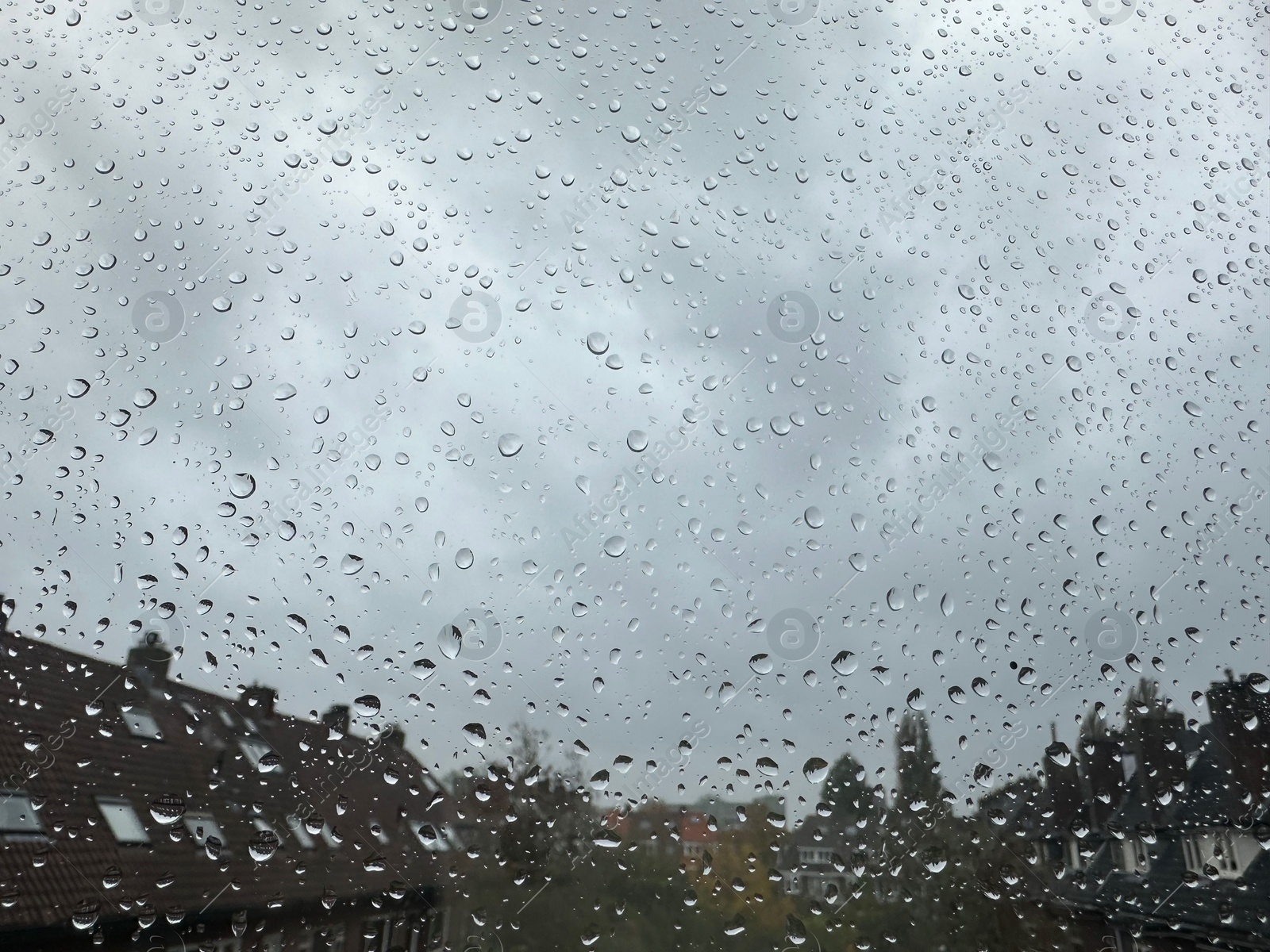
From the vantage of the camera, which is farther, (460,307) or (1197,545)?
(460,307)

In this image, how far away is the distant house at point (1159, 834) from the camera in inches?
38.9

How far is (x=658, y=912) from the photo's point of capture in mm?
988

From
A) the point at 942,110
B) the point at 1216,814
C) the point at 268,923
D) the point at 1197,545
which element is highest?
the point at 942,110

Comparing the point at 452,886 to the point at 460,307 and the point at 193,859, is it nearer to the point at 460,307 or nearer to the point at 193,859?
the point at 193,859

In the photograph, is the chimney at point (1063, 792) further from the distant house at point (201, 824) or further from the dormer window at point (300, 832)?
the dormer window at point (300, 832)

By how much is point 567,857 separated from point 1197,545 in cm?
113

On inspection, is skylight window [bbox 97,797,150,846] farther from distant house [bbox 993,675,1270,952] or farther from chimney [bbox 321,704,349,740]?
distant house [bbox 993,675,1270,952]

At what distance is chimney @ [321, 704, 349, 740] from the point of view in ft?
3.47

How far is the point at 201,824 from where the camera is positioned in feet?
3.32

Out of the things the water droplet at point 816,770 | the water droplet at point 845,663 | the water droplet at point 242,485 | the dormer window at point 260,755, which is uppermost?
the water droplet at point 242,485

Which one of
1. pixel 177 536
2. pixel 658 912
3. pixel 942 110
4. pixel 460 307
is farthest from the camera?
pixel 942 110

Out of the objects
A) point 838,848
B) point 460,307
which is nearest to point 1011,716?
point 838,848

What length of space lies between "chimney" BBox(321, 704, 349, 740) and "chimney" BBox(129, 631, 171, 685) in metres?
0.26

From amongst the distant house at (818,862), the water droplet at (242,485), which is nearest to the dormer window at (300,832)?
the water droplet at (242,485)
